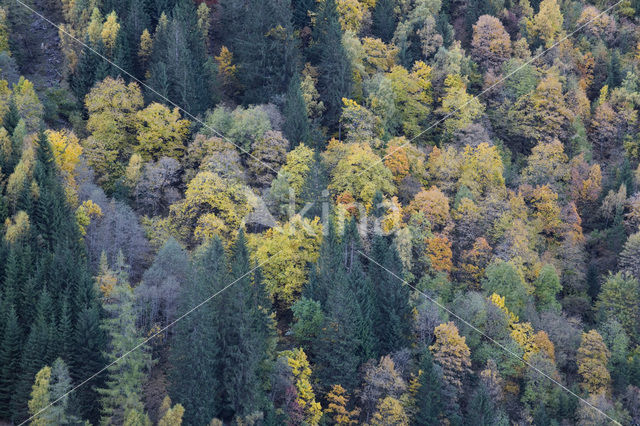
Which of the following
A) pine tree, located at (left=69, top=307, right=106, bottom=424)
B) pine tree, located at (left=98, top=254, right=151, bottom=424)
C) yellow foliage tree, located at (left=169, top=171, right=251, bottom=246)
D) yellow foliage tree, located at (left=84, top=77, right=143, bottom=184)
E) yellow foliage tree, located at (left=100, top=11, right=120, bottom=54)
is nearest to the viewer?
pine tree, located at (left=98, top=254, right=151, bottom=424)

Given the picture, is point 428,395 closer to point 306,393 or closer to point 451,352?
point 451,352

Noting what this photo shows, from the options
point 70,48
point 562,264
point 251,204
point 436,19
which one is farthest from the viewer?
point 436,19

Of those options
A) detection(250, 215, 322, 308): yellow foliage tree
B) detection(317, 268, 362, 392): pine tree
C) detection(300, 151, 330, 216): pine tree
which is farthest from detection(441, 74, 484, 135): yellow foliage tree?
detection(317, 268, 362, 392): pine tree

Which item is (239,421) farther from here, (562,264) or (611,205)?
(611,205)

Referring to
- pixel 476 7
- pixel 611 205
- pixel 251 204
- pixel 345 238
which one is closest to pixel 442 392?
pixel 345 238

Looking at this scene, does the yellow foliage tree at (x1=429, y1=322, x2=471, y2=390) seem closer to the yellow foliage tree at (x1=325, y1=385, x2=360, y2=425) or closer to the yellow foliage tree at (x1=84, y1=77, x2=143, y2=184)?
the yellow foliage tree at (x1=325, y1=385, x2=360, y2=425)
